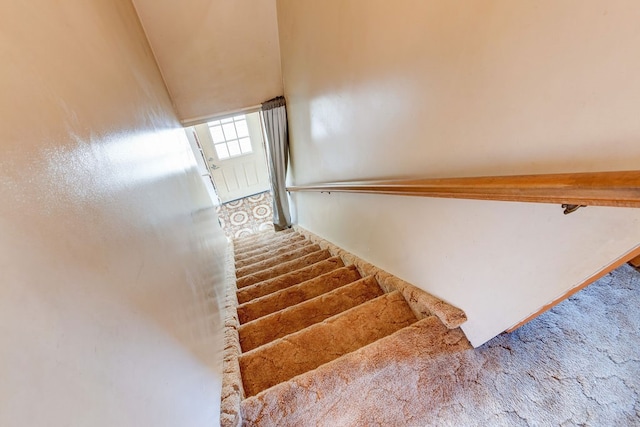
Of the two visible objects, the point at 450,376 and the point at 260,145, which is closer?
the point at 450,376

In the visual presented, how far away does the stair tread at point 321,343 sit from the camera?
1.25m

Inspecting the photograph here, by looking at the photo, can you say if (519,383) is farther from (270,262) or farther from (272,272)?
(270,262)

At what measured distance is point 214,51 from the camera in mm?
2729

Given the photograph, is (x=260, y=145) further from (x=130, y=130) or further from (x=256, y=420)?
(x=256, y=420)

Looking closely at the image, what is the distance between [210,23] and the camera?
2518mm

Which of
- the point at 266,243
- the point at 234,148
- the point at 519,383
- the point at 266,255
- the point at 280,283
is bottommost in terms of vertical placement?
the point at 266,243

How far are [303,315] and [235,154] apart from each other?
3.76 m

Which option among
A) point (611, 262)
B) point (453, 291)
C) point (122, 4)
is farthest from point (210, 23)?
point (611, 262)

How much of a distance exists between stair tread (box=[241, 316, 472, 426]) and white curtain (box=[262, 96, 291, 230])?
9.89 ft

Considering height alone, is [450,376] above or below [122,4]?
below

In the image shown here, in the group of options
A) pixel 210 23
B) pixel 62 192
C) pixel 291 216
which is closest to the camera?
pixel 62 192

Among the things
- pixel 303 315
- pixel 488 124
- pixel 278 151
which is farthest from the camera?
pixel 278 151

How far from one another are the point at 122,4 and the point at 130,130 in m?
1.20

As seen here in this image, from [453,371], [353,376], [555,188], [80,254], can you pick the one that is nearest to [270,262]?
[353,376]
